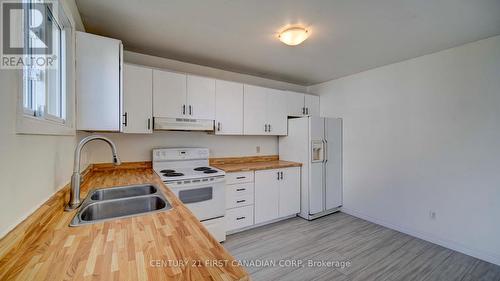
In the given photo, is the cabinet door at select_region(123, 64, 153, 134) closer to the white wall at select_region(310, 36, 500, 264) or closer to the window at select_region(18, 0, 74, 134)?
the window at select_region(18, 0, 74, 134)

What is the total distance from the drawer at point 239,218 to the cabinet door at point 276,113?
132 cm

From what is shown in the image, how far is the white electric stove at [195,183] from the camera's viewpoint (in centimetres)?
240

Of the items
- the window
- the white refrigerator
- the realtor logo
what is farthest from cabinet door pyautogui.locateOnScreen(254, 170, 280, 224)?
the realtor logo

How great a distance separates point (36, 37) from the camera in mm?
1122

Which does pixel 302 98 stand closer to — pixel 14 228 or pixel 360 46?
pixel 360 46

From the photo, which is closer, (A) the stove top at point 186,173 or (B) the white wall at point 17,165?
(B) the white wall at point 17,165

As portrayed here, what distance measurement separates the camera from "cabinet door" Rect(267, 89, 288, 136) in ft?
11.6

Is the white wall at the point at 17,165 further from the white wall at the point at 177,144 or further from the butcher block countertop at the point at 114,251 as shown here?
the white wall at the point at 177,144

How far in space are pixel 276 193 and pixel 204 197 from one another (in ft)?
3.98

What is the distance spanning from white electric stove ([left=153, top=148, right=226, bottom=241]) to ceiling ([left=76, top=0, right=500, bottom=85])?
1.42m

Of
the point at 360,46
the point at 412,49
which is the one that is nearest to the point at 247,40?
the point at 360,46

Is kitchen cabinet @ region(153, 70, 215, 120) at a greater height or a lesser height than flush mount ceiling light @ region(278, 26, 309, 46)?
lesser

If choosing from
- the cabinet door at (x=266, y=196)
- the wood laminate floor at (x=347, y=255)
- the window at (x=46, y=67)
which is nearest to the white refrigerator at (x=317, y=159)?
the wood laminate floor at (x=347, y=255)

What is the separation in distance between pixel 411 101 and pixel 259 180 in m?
2.43
